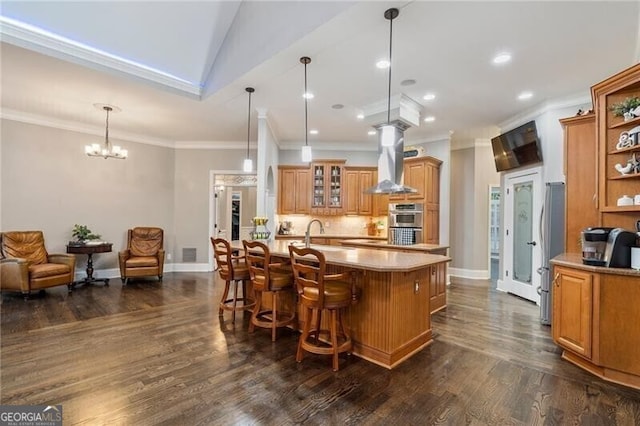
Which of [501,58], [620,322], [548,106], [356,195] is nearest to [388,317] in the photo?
[620,322]

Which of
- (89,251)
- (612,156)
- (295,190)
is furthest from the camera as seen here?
(295,190)

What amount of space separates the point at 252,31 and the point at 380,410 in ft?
12.8

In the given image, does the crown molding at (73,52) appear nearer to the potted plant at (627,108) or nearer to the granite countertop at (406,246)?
the granite countertop at (406,246)

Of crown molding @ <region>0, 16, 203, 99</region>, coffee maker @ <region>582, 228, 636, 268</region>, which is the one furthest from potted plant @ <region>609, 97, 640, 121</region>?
crown molding @ <region>0, 16, 203, 99</region>

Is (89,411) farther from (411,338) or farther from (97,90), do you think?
(97,90)

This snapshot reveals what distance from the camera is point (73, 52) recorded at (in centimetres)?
350

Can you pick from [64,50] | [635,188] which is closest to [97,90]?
[64,50]

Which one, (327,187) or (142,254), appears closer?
(142,254)

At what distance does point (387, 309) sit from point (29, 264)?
5.51 meters

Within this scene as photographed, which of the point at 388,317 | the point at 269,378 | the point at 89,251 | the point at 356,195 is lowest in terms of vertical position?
the point at 269,378

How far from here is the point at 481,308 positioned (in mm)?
4551

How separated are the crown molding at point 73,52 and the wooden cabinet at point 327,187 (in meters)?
3.46

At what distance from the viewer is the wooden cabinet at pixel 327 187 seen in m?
7.13

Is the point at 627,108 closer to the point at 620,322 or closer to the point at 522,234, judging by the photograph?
the point at 620,322
